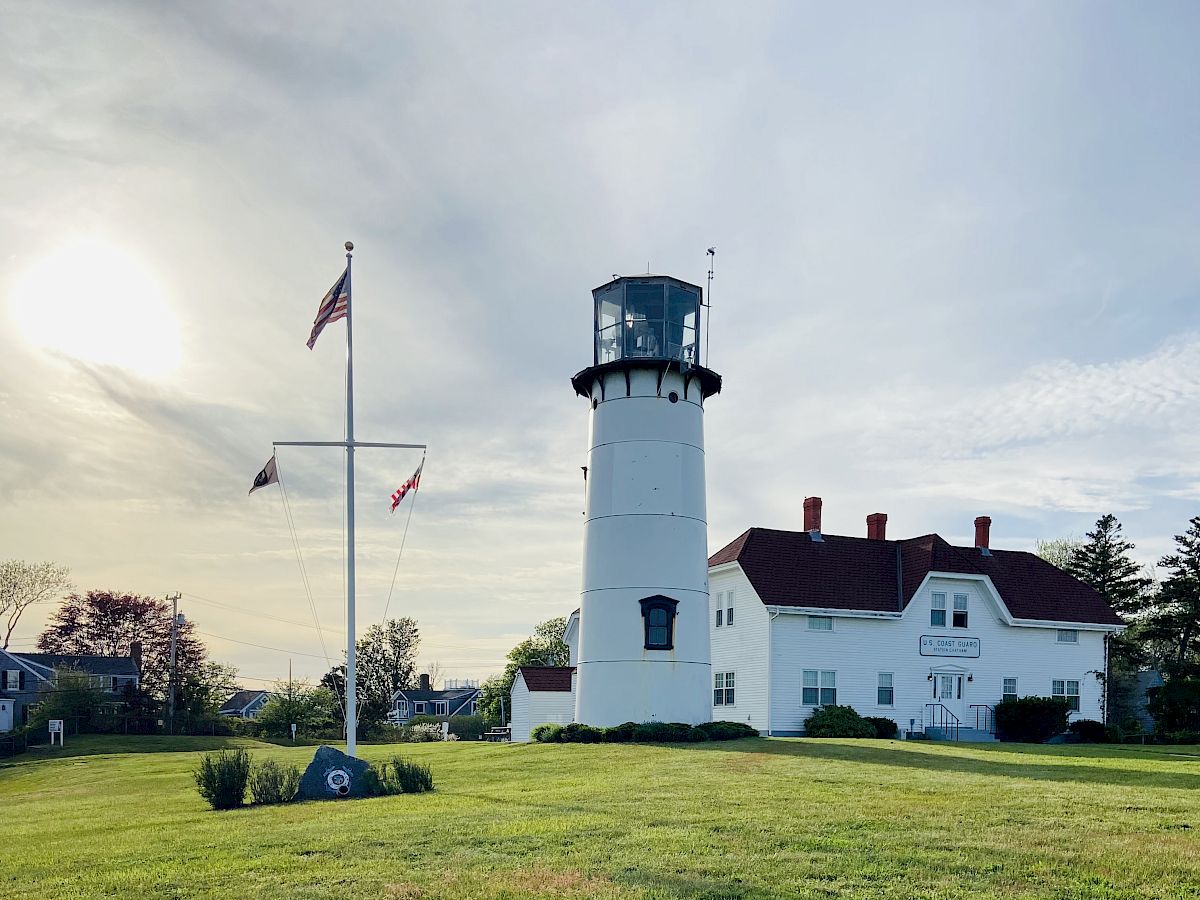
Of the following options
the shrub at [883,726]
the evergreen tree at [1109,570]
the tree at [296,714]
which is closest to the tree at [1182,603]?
the evergreen tree at [1109,570]

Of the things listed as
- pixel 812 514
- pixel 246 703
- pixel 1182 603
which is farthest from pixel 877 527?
pixel 246 703

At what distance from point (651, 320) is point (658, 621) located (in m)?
8.97

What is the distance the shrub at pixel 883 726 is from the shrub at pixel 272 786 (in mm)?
22182

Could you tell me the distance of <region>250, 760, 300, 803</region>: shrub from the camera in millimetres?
17672

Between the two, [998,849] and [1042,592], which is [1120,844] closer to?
[998,849]

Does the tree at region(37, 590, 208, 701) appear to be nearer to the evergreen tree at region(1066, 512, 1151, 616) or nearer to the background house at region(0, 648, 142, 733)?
the background house at region(0, 648, 142, 733)

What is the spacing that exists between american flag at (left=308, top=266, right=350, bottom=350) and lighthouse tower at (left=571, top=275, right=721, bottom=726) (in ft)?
39.9

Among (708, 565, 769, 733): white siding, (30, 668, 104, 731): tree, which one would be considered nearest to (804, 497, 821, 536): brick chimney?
(708, 565, 769, 733): white siding

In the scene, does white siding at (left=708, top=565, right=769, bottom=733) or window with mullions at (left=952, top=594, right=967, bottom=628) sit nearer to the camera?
white siding at (left=708, top=565, right=769, bottom=733)

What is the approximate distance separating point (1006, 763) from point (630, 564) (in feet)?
41.2

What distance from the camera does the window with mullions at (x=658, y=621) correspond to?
103 ft

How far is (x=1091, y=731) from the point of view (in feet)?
125

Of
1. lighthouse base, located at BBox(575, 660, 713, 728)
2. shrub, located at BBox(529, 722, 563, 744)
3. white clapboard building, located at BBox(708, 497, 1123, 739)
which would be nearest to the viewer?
shrub, located at BBox(529, 722, 563, 744)

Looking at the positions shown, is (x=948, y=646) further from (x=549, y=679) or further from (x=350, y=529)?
(x=350, y=529)
